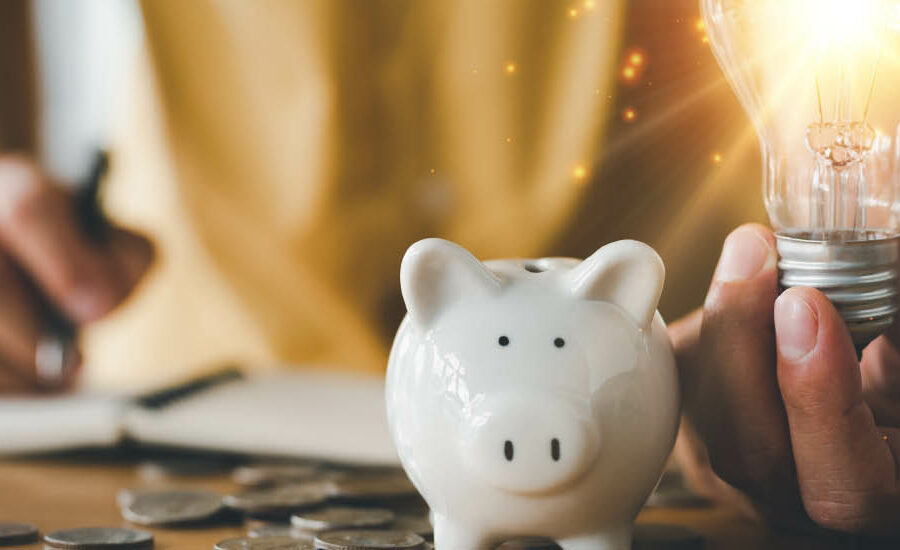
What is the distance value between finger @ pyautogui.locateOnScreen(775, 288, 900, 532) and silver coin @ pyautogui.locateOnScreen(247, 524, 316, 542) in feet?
1.90

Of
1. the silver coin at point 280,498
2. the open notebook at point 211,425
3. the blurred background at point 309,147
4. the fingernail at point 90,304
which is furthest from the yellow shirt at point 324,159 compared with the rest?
the silver coin at point 280,498

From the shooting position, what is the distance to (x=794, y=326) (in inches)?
39.2

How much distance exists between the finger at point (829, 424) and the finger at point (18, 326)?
1.94 m

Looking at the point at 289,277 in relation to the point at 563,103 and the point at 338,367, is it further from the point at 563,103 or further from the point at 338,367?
the point at 563,103

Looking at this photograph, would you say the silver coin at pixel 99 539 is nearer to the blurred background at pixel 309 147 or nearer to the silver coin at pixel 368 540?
the silver coin at pixel 368 540

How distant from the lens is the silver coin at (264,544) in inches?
44.9

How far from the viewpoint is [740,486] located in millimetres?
1219

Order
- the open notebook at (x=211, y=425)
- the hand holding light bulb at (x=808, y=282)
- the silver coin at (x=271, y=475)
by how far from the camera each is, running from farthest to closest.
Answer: the open notebook at (x=211, y=425) → the silver coin at (x=271, y=475) → the hand holding light bulb at (x=808, y=282)

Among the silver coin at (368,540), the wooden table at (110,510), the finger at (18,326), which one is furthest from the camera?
the finger at (18,326)

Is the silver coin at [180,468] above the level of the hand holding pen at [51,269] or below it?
below

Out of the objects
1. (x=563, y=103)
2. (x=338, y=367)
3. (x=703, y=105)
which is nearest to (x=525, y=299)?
(x=703, y=105)

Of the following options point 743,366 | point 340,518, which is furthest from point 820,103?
point 340,518

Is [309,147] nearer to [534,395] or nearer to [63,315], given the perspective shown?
[63,315]

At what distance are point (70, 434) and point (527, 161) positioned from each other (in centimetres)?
122
